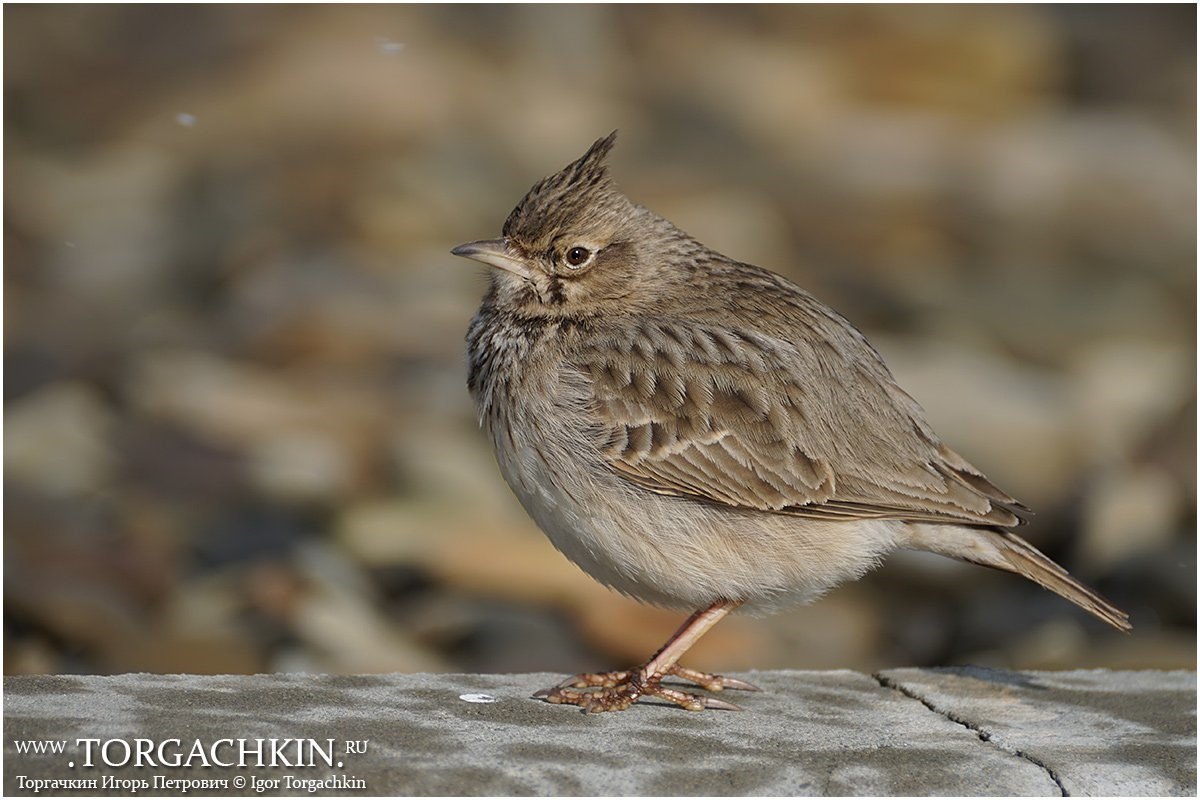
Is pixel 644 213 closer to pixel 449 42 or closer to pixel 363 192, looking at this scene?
pixel 363 192

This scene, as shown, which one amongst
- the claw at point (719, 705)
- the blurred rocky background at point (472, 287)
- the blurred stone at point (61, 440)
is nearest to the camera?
the claw at point (719, 705)

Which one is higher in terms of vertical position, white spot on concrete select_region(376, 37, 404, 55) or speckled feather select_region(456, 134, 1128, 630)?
white spot on concrete select_region(376, 37, 404, 55)

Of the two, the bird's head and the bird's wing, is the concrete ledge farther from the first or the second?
the bird's head

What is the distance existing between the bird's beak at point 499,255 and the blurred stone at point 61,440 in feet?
16.9

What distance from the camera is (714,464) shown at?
5.52m

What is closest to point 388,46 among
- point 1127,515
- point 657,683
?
point 1127,515

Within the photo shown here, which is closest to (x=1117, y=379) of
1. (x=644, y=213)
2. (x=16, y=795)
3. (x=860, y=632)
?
(x=860, y=632)

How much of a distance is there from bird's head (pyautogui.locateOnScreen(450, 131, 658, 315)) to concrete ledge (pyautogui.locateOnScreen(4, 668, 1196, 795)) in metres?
1.30

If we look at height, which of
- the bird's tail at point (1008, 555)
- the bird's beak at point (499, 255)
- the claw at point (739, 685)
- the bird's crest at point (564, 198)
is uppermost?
the bird's crest at point (564, 198)

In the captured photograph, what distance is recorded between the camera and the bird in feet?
17.9

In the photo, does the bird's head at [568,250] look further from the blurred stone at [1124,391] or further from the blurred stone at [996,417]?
the blurred stone at [1124,391]

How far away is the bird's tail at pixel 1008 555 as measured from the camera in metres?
5.50

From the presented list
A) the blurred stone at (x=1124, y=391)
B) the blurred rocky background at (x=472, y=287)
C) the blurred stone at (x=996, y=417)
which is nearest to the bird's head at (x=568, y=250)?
the blurred rocky background at (x=472, y=287)

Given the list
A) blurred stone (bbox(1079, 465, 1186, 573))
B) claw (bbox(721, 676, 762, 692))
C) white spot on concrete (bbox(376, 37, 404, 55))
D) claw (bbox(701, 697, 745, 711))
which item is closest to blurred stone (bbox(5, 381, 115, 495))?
claw (bbox(721, 676, 762, 692))
